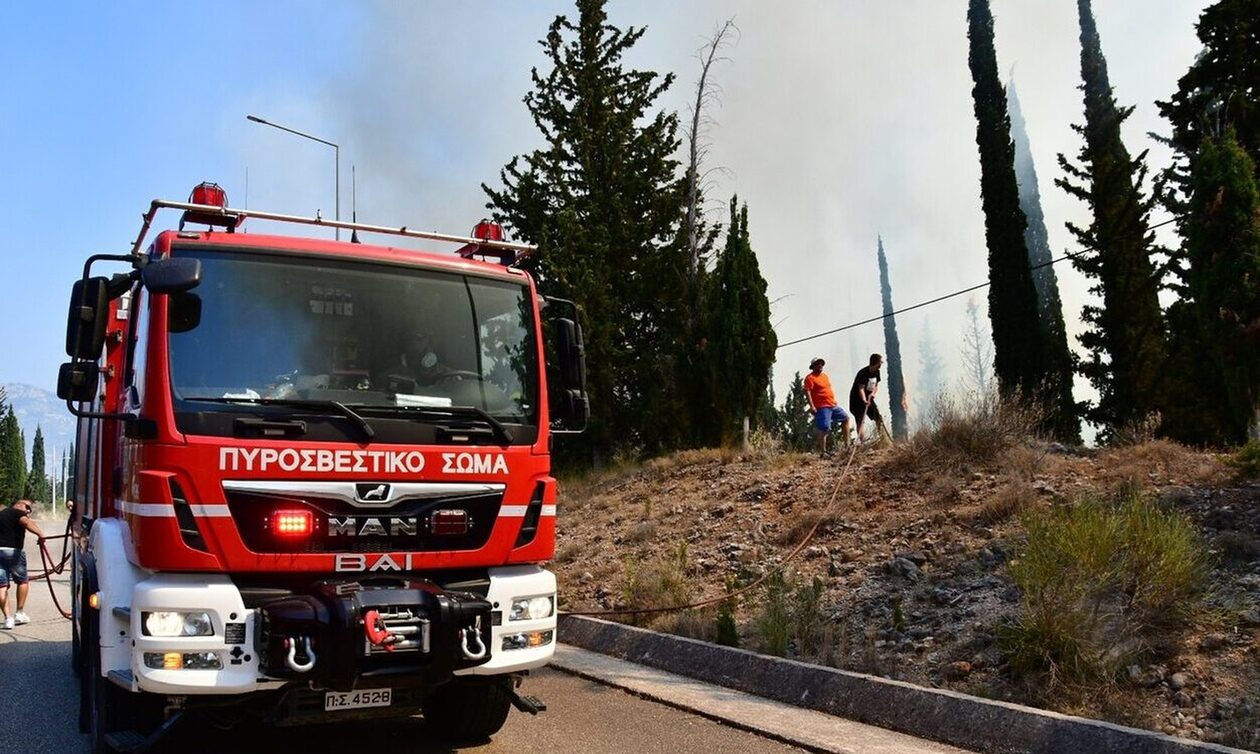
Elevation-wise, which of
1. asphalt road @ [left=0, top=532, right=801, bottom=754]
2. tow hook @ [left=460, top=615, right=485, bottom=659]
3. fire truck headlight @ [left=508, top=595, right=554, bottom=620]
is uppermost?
fire truck headlight @ [left=508, top=595, right=554, bottom=620]

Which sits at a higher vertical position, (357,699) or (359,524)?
(359,524)

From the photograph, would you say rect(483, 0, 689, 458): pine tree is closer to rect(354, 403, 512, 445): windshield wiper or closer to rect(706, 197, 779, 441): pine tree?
rect(706, 197, 779, 441): pine tree

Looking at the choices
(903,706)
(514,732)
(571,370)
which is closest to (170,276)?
(571,370)

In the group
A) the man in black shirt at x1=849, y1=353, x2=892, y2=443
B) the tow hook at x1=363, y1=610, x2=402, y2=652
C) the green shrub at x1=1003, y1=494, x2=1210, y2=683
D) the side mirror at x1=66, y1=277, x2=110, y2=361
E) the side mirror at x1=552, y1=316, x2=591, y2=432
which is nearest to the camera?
the tow hook at x1=363, y1=610, x2=402, y2=652

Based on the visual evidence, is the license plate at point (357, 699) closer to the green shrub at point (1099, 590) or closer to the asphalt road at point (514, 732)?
the asphalt road at point (514, 732)

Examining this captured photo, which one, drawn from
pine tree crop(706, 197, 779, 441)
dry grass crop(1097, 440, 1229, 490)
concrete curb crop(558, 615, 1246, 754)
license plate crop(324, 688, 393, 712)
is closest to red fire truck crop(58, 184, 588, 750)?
A: license plate crop(324, 688, 393, 712)

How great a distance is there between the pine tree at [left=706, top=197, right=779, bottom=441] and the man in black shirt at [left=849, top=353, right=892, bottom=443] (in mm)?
5529

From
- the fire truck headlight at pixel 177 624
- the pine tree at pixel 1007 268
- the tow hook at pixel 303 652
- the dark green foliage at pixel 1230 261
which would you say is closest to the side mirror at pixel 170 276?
the fire truck headlight at pixel 177 624

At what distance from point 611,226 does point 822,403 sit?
14.2 meters

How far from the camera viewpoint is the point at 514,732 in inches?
242

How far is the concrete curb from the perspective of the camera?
15.8 ft

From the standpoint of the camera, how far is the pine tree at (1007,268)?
28.2m

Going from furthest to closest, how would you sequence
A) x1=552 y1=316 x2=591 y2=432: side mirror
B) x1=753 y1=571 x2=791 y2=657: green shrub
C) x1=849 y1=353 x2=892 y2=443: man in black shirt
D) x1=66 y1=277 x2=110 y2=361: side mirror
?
x1=849 y1=353 x2=892 y2=443: man in black shirt < x1=753 y1=571 x2=791 y2=657: green shrub < x1=552 y1=316 x2=591 y2=432: side mirror < x1=66 y1=277 x2=110 y2=361: side mirror

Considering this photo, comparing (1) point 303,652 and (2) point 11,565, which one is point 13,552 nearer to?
(2) point 11,565
